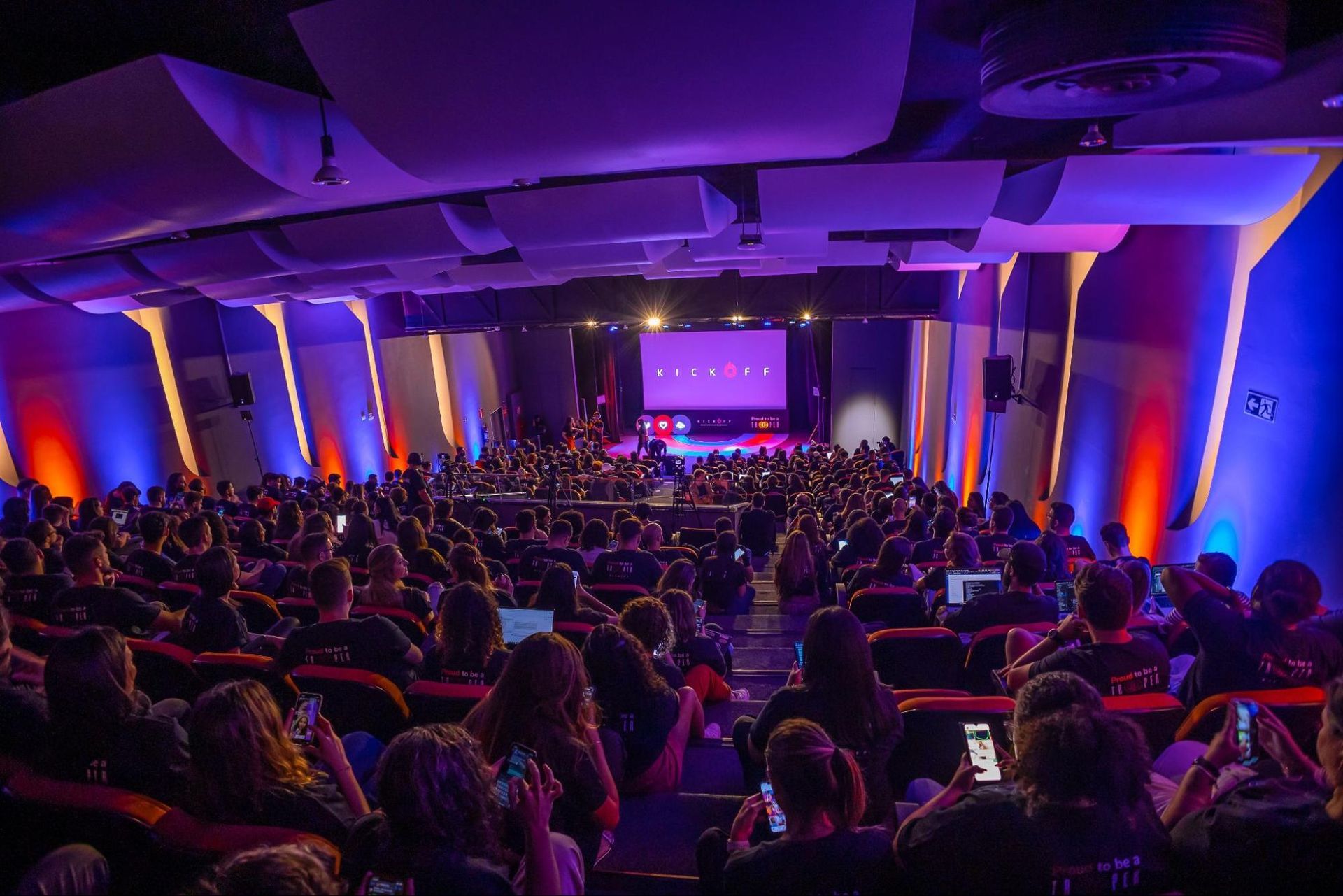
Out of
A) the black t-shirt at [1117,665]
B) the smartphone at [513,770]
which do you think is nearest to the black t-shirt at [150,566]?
the smartphone at [513,770]

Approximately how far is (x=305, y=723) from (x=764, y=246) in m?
6.78

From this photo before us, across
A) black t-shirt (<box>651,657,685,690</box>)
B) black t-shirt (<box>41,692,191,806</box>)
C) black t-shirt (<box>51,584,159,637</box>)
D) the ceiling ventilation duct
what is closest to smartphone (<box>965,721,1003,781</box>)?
black t-shirt (<box>651,657,685,690</box>)

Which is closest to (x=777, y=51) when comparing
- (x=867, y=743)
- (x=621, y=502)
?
(x=867, y=743)

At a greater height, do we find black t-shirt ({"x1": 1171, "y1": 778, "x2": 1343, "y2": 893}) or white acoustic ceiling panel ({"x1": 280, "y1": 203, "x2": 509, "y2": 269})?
white acoustic ceiling panel ({"x1": 280, "y1": 203, "x2": 509, "y2": 269})

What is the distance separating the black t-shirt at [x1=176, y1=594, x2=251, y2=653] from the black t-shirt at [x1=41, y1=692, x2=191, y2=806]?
1503mm

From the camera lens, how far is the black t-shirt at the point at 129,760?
2.35m

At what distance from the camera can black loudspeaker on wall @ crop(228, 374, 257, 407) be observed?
12.3 m

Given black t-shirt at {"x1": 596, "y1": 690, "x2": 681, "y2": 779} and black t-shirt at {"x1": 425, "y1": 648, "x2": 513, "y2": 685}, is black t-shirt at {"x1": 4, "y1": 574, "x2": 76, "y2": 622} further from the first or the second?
black t-shirt at {"x1": 596, "y1": 690, "x2": 681, "y2": 779}

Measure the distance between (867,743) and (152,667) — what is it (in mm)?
3380

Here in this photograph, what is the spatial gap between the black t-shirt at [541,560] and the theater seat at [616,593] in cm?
55

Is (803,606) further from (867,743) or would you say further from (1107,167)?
(1107,167)

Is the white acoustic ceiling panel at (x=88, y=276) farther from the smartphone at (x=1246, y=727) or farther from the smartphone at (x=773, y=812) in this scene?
Answer: the smartphone at (x=1246, y=727)

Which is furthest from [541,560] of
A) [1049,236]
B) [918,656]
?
[1049,236]

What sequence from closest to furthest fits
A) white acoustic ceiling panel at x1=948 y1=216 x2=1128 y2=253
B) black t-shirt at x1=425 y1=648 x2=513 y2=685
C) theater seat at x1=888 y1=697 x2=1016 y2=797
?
theater seat at x1=888 y1=697 x2=1016 y2=797
black t-shirt at x1=425 y1=648 x2=513 y2=685
white acoustic ceiling panel at x1=948 y1=216 x2=1128 y2=253
